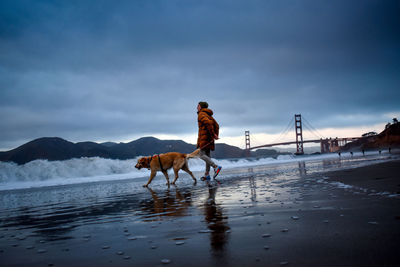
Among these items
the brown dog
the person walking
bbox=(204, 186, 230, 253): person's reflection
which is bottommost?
bbox=(204, 186, 230, 253): person's reflection

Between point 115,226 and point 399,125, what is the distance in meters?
64.2

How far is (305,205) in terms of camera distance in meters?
2.85

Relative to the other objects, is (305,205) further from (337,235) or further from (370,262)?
(370,262)

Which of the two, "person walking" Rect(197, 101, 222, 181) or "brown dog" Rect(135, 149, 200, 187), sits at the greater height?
"person walking" Rect(197, 101, 222, 181)

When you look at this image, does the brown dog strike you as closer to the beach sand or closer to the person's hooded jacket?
the person's hooded jacket

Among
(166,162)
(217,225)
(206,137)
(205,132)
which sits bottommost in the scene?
(217,225)

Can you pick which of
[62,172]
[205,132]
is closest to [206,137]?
[205,132]

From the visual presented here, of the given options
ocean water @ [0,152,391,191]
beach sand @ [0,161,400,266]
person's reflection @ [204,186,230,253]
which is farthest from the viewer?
ocean water @ [0,152,391,191]

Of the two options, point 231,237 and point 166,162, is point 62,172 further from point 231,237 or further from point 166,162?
point 231,237

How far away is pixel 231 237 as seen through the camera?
6.17 feet

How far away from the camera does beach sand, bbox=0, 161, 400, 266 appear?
4.68 feet

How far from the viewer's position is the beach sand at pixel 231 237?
56.2 inches

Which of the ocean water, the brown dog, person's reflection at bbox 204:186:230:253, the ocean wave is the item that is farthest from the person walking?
the ocean wave

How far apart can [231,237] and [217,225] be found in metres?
0.43
